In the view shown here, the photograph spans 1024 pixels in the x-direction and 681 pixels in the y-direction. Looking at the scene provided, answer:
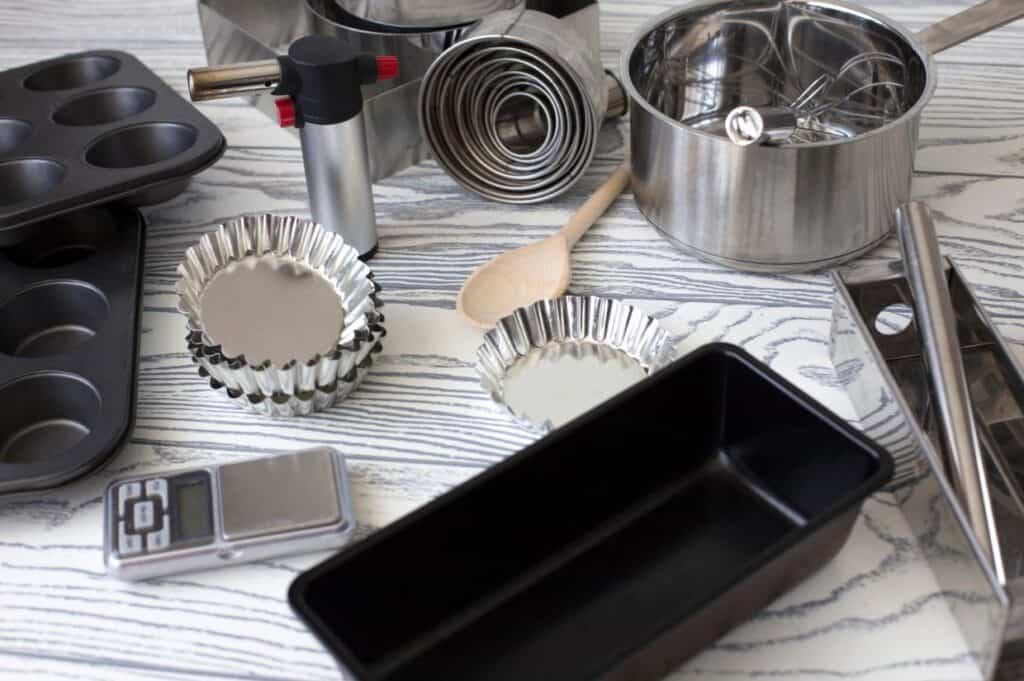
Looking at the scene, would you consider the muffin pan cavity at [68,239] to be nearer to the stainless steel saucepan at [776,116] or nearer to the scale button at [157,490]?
the scale button at [157,490]

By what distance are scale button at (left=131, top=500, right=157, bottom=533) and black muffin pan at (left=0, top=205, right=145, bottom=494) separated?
4 centimetres

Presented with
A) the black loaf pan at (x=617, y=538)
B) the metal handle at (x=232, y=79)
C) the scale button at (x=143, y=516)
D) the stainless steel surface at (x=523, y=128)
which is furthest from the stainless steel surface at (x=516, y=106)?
the scale button at (x=143, y=516)

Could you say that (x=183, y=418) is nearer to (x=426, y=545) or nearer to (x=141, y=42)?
(x=426, y=545)

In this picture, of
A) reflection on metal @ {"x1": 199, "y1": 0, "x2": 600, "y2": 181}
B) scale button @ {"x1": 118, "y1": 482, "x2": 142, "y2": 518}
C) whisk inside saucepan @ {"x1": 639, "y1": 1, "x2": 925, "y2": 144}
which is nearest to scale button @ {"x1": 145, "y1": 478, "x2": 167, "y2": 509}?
scale button @ {"x1": 118, "y1": 482, "x2": 142, "y2": 518}

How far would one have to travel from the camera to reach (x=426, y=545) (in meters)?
0.62

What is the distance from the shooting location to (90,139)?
2.85 feet

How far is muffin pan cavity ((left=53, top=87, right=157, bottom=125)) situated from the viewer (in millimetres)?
921

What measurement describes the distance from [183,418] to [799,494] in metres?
0.37

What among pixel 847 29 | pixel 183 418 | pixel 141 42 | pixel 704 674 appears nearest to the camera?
pixel 704 674

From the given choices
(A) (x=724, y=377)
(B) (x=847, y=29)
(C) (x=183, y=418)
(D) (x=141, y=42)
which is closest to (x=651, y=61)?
(B) (x=847, y=29)

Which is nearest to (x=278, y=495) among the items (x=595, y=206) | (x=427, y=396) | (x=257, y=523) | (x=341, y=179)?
(x=257, y=523)

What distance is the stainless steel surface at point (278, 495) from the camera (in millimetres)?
649

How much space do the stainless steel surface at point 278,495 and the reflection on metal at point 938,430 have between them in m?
0.30

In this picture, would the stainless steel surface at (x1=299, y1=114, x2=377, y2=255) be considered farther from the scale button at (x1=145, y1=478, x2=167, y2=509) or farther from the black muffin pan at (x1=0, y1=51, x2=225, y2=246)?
the scale button at (x1=145, y1=478, x2=167, y2=509)
